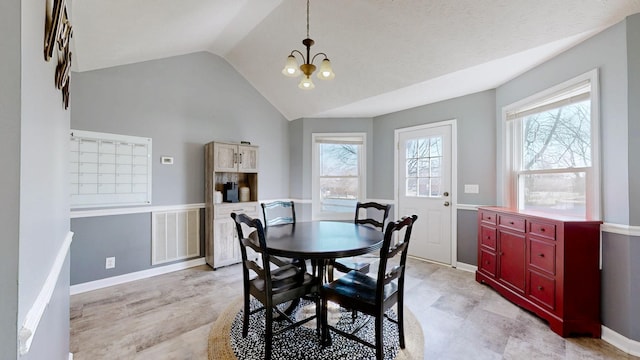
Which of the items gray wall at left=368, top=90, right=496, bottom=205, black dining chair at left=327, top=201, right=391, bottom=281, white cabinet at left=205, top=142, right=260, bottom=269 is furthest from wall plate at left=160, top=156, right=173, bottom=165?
gray wall at left=368, top=90, right=496, bottom=205

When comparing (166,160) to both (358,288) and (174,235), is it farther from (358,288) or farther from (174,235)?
(358,288)

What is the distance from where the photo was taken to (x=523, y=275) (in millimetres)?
2547

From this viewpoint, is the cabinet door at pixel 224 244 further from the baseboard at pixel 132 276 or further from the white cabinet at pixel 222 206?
the baseboard at pixel 132 276

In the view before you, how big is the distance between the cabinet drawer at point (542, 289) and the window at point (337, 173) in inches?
104

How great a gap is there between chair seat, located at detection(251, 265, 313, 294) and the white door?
2.59m

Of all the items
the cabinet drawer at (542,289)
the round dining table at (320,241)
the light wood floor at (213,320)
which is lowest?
the light wood floor at (213,320)

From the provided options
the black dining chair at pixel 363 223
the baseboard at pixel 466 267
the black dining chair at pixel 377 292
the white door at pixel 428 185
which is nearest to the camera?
the black dining chair at pixel 377 292

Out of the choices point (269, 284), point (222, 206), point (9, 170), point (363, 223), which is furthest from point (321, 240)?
point (222, 206)

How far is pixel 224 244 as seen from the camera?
145 inches

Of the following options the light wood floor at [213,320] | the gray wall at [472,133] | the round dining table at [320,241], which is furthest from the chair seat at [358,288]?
the gray wall at [472,133]

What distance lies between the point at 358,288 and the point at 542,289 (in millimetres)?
1790

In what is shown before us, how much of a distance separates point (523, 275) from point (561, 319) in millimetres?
467

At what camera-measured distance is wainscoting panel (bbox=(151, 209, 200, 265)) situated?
3.41 m

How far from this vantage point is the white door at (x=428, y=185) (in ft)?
12.4
